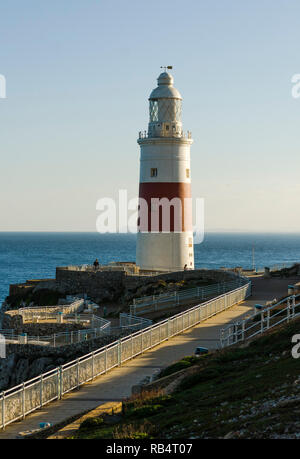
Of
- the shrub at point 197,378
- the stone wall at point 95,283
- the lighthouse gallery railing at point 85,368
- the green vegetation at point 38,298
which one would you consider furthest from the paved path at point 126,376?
the green vegetation at point 38,298

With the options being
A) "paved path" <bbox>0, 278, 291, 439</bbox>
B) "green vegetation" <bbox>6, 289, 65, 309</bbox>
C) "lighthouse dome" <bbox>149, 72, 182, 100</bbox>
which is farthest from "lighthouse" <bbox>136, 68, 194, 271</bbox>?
"paved path" <bbox>0, 278, 291, 439</bbox>

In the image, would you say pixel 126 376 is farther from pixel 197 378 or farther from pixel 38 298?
pixel 38 298

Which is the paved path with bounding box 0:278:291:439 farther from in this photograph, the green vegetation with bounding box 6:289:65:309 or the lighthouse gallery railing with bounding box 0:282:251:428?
the green vegetation with bounding box 6:289:65:309

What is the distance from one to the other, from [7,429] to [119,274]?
2798cm

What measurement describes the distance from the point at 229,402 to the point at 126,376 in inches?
300

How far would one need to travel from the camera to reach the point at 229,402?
13.9 metres

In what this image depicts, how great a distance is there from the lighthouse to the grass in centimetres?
2635

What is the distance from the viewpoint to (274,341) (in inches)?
754

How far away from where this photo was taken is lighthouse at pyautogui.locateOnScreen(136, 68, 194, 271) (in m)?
45.5

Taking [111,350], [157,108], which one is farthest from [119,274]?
[111,350]

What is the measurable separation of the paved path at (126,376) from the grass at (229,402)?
2.14m

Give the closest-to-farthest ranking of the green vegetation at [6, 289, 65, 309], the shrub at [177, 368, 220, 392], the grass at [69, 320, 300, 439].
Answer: the grass at [69, 320, 300, 439], the shrub at [177, 368, 220, 392], the green vegetation at [6, 289, 65, 309]

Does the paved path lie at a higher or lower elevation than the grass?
lower
